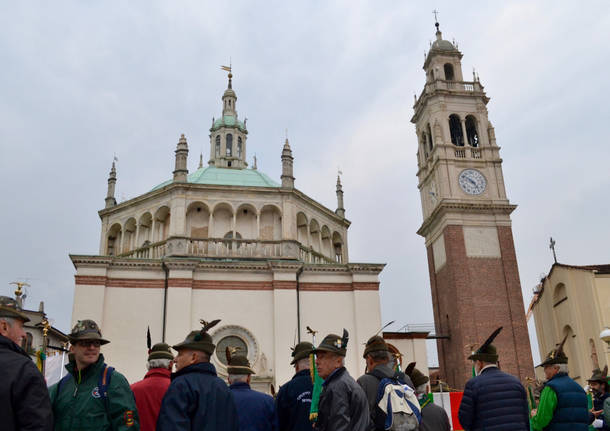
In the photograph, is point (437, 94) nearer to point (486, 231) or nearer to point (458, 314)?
point (486, 231)

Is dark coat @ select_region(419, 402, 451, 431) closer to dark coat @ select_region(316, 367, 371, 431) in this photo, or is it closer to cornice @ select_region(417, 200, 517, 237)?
dark coat @ select_region(316, 367, 371, 431)

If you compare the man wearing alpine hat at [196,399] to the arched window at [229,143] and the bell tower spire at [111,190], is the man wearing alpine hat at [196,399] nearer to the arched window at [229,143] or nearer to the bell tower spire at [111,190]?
the bell tower spire at [111,190]

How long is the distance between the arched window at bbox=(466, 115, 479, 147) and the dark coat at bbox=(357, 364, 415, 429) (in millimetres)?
34086

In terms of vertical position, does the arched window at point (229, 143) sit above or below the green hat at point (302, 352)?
above

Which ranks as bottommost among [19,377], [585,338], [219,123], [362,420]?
[362,420]

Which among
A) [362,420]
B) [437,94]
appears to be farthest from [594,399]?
[437,94]

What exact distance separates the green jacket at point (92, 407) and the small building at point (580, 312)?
98.0 feet

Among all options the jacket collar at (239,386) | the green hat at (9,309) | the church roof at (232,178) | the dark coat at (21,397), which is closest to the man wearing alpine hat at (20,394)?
the dark coat at (21,397)

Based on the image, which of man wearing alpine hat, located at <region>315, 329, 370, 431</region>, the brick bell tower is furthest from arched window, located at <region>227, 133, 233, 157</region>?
man wearing alpine hat, located at <region>315, 329, 370, 431</region>

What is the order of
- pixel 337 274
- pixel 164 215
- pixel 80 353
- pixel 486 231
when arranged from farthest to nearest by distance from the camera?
pixel 486 231 < pixel 164 215 < pixel 337 274 < pixel 80 353

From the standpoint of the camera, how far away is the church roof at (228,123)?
3950 centimetres

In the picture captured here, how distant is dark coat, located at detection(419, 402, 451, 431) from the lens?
6.81 metres

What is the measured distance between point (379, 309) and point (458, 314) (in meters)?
8.35

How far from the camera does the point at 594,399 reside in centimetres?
979
